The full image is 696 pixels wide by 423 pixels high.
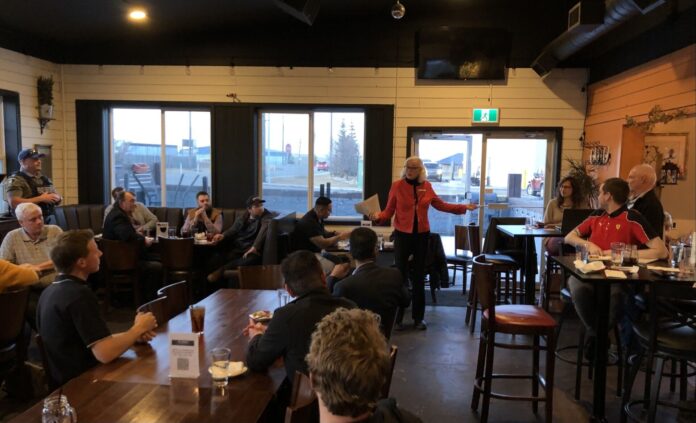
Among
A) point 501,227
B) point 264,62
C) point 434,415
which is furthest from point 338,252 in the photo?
point 264,62

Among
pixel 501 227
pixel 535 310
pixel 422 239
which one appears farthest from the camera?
pixel 501 227

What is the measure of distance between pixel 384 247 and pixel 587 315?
264 centimetres

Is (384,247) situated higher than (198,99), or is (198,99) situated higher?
(198,99)

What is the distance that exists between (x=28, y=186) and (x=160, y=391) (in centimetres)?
454

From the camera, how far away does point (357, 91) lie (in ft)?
23.8

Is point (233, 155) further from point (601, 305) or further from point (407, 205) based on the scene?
point (601, 305)

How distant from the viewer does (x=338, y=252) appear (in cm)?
557

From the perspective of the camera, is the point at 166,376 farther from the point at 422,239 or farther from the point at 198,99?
the point at 198,99

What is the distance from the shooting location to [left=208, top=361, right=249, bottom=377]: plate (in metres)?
2.06

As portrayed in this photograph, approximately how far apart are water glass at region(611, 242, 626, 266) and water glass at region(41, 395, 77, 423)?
294 centimetres

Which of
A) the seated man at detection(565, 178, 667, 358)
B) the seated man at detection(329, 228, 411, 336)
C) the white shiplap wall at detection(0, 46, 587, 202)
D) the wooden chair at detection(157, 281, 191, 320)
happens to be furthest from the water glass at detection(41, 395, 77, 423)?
the white shiplap wall at detection(0, 46, 587, 202)

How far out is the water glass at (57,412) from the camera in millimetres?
1617

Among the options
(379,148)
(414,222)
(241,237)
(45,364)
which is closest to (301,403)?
(45,364)

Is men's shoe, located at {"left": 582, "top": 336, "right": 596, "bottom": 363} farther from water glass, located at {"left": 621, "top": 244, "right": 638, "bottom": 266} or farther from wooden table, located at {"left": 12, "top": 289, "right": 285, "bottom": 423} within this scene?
wooden table, located at {"left": 12, "top": 289, "right": 285, "bottom": 423}
